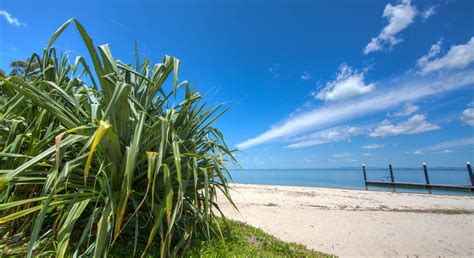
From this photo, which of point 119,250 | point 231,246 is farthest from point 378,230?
point 119,250

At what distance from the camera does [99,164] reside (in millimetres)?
1698

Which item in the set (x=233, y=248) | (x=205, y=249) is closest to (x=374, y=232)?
(x=233, y=248)

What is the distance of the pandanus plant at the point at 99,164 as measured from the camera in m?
1.39

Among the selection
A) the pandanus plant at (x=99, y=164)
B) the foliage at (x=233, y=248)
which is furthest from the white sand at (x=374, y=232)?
the pandanus plant at (x=99, y=164)

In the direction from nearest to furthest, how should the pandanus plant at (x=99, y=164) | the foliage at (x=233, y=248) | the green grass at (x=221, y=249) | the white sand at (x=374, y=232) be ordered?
the pandanus plant at (x=99, y=164) < the green grass at (x=221, y=249) < the foliage at (x=233, y=248) < the white sand at (x=374, y=232)

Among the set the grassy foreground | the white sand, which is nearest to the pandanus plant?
the grassy foreground

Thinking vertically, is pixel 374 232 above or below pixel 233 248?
below

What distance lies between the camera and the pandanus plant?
1.39 m

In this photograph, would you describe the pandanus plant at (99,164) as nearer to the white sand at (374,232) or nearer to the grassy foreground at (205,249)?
the grassy foreground at (205,249)

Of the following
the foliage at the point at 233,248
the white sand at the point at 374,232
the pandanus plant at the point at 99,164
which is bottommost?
the white sand at the point at 374,232

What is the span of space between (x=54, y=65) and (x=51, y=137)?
33.6 inches

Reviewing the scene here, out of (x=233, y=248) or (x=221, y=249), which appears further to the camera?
(x=233, y=248)

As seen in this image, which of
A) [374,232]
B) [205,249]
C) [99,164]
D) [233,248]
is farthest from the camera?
[374,232]

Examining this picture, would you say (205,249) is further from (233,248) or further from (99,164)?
(99,164)
